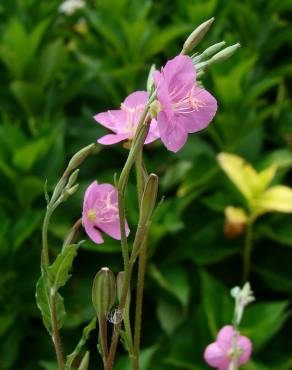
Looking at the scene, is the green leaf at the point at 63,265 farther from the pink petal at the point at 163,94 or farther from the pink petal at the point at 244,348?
the pink petal at the point at 244,348

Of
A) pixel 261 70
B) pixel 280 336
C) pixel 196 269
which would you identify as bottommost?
pixel 280 336

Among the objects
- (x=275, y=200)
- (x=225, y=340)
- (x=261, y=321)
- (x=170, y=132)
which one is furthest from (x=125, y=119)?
(x=275, y=200)

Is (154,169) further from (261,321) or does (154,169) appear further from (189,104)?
(189,104)

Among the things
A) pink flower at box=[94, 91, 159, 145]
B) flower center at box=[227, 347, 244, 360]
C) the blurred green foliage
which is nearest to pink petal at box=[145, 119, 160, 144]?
pink flower at box=[94, 91, 159, 145]

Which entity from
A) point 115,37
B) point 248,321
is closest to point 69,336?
point 248,321

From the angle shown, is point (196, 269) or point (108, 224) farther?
point (196, 269)

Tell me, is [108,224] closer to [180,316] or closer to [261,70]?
[180,316]

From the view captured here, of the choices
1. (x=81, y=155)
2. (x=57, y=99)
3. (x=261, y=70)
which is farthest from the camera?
(x=261, y=70)
